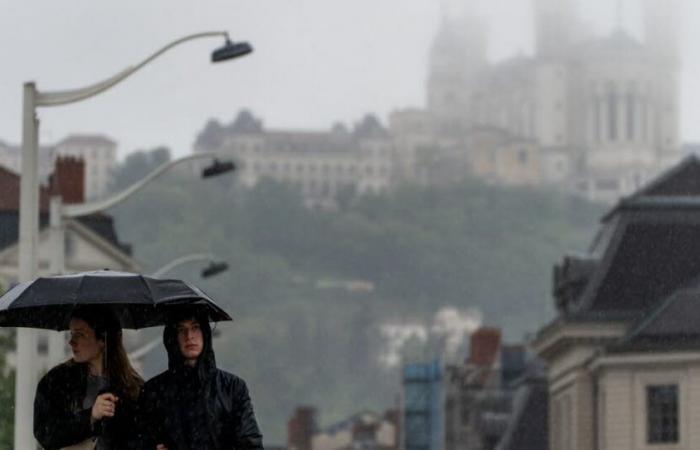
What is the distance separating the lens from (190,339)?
14281mm

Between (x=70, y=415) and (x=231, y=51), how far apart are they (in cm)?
1868

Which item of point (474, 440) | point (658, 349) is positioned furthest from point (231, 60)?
point (474, 440)

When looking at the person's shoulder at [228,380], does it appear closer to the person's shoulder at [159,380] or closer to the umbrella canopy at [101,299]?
the person's shoulder at [159,380]

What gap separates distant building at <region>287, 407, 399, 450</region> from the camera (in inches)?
5842

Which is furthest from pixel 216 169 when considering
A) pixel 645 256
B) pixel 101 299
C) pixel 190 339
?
pixel 190 339

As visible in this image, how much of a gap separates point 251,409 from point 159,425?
40cm

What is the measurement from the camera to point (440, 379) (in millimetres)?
115375

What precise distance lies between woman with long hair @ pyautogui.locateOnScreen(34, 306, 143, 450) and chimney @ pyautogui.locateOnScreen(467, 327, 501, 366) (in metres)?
101

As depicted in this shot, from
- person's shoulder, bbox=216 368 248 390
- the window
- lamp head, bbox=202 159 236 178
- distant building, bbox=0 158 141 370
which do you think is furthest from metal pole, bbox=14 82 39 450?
distant building, bbox=0 158 141 370

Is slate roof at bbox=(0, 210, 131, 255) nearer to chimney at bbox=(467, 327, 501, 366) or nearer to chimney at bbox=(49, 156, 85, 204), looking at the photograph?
chimney at bbox=(49, 156, 85, 204)

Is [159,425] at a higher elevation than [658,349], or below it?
below

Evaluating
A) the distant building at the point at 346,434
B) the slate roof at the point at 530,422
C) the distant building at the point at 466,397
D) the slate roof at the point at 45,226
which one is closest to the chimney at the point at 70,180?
the slate roof at the point at 45,226

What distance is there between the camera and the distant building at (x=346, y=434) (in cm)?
14838

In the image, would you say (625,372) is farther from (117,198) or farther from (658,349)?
(117,198)
